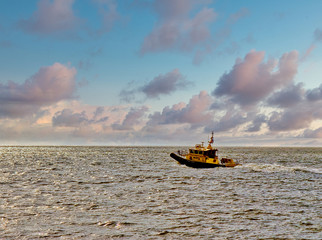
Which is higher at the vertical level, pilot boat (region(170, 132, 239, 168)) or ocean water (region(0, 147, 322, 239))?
pilot boat (region(170, 132, 239, 168))

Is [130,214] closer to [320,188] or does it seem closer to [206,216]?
[206,216]

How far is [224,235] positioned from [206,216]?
421 centimetres

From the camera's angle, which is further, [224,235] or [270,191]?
[270,191]

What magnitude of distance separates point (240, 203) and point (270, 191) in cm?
901

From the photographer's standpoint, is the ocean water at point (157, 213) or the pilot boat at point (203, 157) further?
the pilot boat at point (203, 157)

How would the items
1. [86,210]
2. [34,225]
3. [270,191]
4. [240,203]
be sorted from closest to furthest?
[34,225]
[86,210]
[240,203]
[270,191]

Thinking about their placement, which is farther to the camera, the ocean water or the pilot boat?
the pilot boat

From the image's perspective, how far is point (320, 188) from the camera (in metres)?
36.8

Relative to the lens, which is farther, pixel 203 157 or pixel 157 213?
pixel 203 157

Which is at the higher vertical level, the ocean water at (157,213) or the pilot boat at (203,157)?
the pilot boat at (203,157)

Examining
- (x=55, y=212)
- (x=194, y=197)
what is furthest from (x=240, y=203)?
(x=55, y=212)

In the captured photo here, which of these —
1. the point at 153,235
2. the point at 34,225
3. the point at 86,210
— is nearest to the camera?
the point at 153,235

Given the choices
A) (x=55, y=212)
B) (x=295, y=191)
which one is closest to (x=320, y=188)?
(x=295, y=191)

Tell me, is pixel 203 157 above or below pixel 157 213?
above
